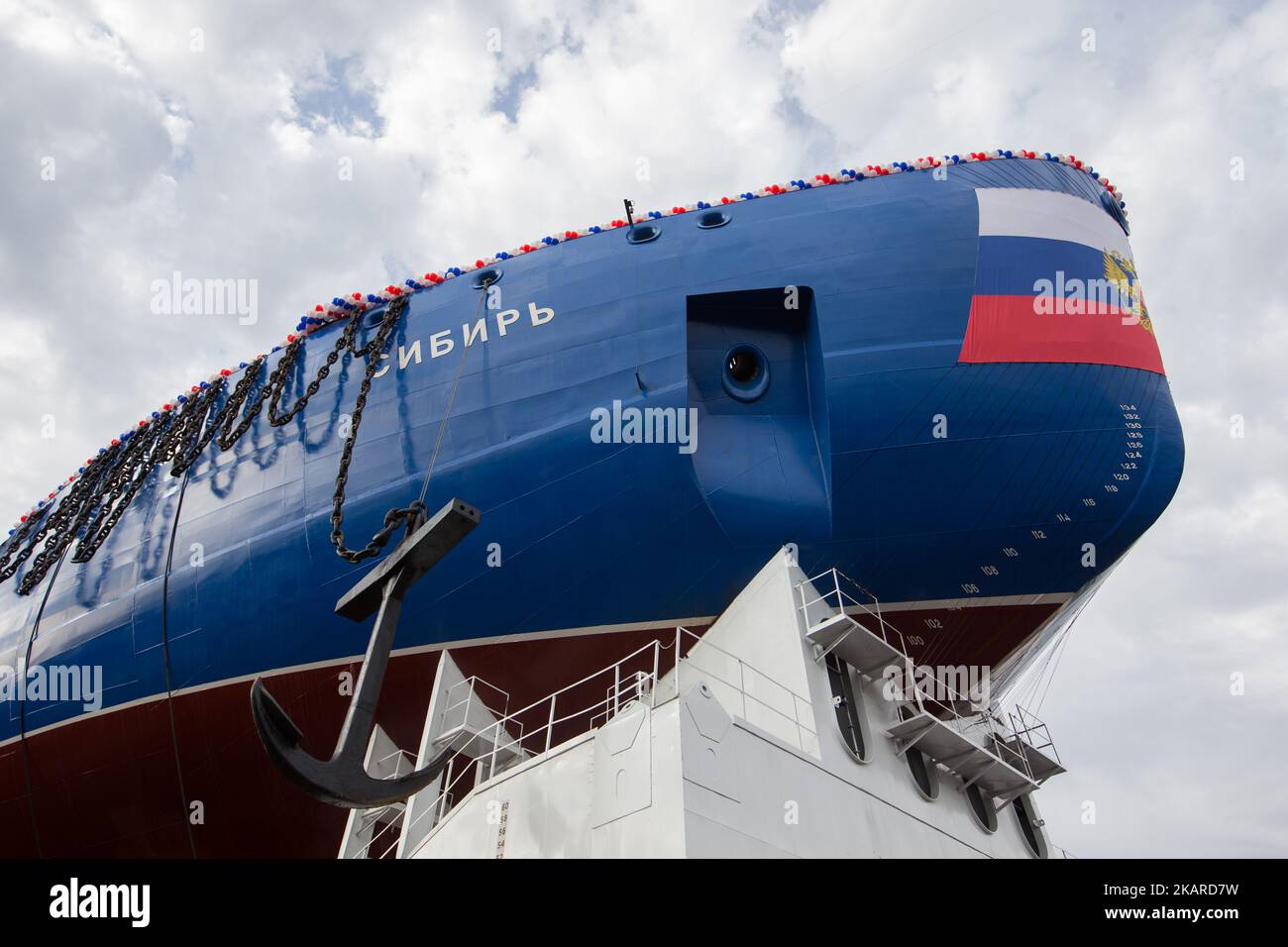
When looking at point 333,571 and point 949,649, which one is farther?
point 333,571

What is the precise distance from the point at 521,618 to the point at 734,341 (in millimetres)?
4316

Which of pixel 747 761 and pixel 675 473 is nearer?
pixel 747 761

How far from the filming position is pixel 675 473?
10469mm

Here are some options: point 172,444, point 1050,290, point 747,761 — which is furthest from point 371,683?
point 172,444

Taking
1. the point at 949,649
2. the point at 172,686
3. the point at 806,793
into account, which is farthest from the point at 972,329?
the point at 172,686

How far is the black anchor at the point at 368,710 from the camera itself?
250 inches

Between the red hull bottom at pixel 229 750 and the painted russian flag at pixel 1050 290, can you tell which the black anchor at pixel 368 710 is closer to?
the red hull bottom at pixel 229 750

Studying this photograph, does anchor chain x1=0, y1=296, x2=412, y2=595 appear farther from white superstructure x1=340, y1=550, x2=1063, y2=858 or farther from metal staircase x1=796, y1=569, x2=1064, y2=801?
metal staircase x1=796, y1=569, x2=1064, y2=801

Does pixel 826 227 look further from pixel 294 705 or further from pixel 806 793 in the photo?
pixel 294 705

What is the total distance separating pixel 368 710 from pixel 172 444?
9.77m

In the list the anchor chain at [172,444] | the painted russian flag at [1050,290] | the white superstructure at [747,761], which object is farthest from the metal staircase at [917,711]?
the anchor chain at [172,444]

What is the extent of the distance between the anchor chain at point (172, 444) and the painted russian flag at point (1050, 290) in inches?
310

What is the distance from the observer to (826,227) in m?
11.4

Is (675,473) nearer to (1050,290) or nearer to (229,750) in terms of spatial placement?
(1050,290)
